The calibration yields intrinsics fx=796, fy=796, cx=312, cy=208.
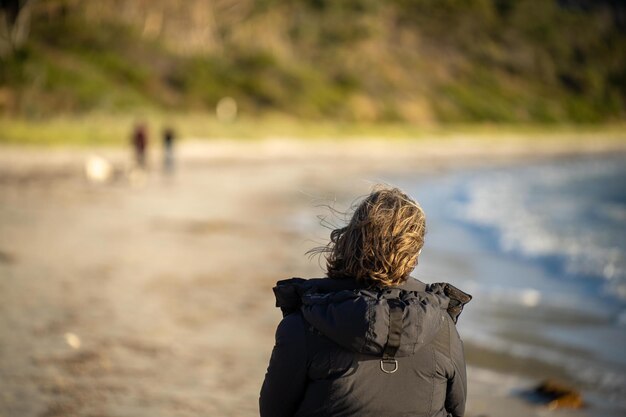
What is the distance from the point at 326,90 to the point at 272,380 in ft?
203

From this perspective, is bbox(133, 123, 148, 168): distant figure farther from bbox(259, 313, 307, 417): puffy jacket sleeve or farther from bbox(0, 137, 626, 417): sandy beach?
bbox(259, 313, 307, 417): puffy jacket sleeve

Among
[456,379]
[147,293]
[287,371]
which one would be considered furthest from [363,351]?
[147,293]

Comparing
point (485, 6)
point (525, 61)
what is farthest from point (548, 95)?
point (485, 6)

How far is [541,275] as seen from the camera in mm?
11016

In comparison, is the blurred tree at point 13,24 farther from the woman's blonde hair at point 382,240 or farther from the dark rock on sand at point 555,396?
the woman's blonde hair at point 382,240

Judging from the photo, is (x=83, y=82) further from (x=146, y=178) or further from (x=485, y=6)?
(x=485, y=6)

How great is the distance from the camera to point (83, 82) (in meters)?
42.7

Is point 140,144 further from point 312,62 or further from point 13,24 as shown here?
point 312,62

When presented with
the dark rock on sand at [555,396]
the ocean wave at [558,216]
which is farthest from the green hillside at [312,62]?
the dark rock on sand at [555,396]

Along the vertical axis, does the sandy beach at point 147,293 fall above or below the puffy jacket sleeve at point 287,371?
above

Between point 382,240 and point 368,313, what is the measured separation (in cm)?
26

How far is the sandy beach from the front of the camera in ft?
17.3

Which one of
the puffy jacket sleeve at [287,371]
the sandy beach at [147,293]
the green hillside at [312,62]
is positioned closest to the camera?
the puffy jacket sleeve at [287,371]

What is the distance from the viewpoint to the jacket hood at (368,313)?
6.92 ft
